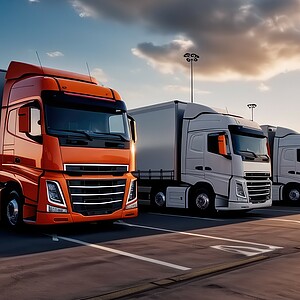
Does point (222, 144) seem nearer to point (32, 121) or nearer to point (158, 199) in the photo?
point (158, 199)

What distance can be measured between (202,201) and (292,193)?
730cm

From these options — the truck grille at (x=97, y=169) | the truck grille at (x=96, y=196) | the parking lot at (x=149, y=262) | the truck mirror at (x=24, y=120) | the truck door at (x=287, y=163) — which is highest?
the truck mirror at (x=24, y=120)

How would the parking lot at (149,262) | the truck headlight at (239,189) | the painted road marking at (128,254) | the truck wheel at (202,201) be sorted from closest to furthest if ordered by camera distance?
the parking lot at (149,262)
the painted road marking at (128,254)
the truck headlight at (239,189)
the truck wheel at (202,201)

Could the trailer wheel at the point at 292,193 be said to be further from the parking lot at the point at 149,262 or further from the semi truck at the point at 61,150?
the semi truck at the point at 61,150

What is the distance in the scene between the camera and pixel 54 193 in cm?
895

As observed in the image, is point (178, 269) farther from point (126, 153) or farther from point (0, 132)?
point (0, 132)

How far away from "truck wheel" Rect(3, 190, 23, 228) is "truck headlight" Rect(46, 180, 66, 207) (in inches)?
39.2

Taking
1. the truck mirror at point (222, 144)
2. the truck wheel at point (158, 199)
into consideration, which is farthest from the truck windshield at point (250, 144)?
the truck wheel at point (158, 199)

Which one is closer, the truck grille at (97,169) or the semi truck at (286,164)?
the truck grille at (97,169)

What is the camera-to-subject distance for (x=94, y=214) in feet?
30.9

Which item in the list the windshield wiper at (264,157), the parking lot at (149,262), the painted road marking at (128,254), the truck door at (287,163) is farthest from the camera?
the truck door at (287,163)

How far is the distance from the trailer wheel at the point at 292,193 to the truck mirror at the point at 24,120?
551 inches

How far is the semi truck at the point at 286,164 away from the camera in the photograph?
19234 mm

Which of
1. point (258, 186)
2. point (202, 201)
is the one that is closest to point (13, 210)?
point (202, 201)
